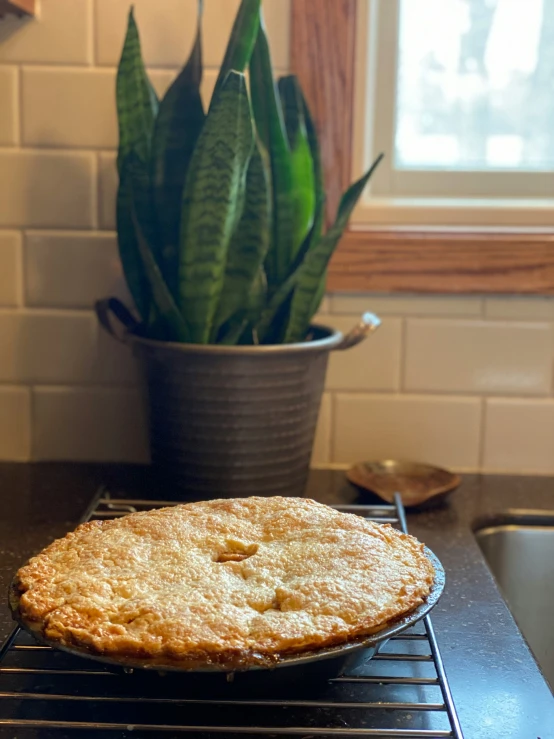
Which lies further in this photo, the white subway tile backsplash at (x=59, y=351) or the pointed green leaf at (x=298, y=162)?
the white subway tile backsplash at (x=59, y=351)

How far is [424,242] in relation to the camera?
106cm

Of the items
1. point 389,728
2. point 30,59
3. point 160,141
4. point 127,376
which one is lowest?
point 389,728

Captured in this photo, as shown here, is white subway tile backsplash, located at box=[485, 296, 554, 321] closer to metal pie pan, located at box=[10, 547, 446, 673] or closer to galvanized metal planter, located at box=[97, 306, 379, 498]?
galvanized metal planter, located at box=[97, 306, 379, 498]

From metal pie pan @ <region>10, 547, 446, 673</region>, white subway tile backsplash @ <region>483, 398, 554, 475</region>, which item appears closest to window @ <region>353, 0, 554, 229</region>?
white subway tile backsplash @ <region>483, 398, 554, 475</region>

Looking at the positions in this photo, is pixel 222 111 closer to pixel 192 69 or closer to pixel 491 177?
pixel 192 69

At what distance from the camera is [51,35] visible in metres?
1.03

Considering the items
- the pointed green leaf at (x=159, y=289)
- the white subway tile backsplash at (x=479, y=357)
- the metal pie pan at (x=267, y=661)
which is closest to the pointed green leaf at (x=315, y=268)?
the pointed green leaf at (x=159, y=289)

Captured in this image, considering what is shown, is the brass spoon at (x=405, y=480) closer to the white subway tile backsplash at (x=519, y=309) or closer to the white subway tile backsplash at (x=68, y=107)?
the white subway tile backsplash at (x=519, y=309)

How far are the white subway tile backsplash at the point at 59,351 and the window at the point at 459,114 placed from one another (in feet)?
1.31

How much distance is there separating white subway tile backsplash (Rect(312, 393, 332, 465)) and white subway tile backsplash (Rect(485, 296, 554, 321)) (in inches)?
9.9

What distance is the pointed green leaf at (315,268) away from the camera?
0.88m

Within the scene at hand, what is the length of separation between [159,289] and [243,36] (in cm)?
28

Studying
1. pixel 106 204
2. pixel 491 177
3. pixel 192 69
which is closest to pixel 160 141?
pixel 192 69

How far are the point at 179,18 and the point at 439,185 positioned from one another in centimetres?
42
